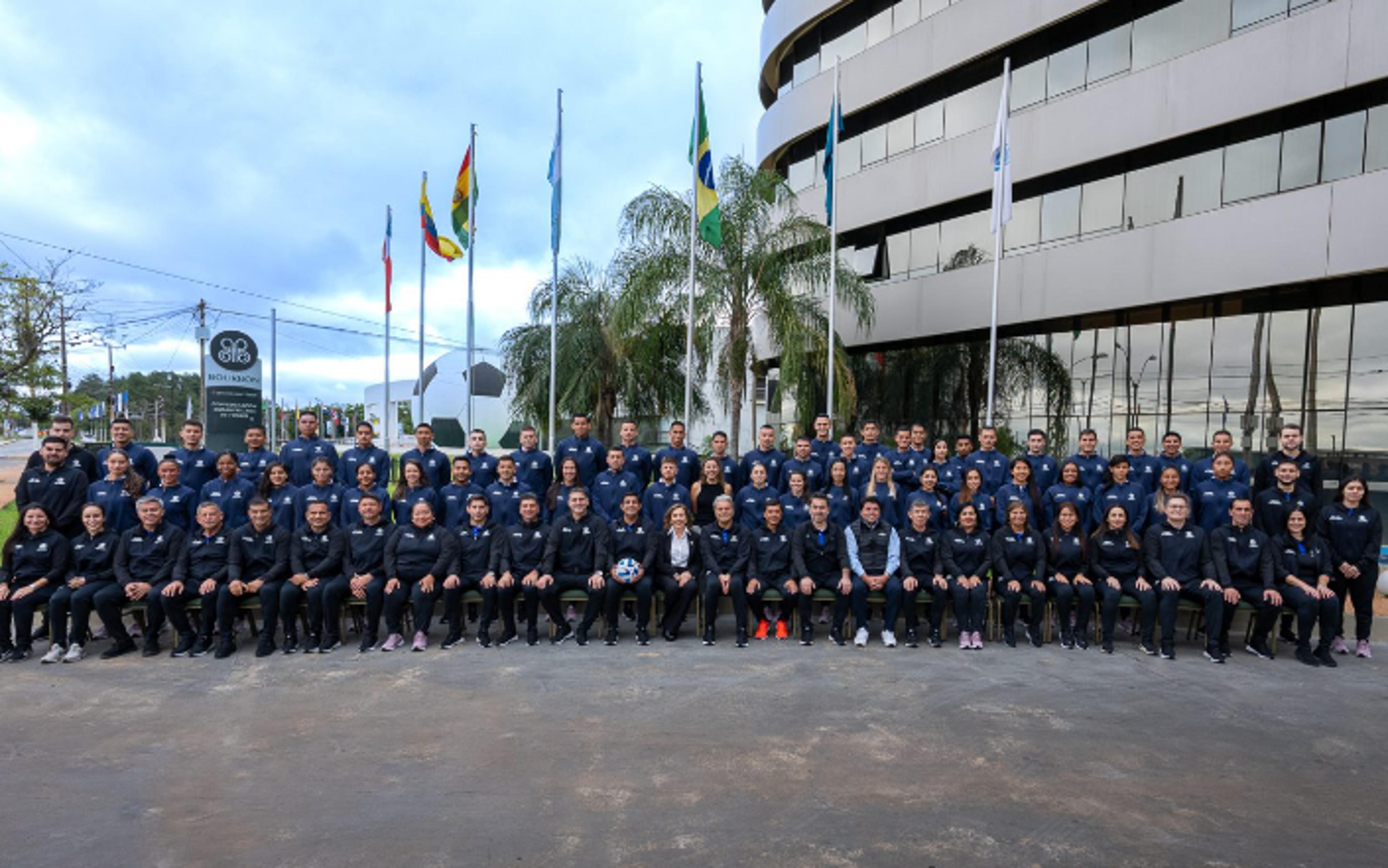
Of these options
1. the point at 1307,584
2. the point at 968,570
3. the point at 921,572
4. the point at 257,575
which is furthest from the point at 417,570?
the point at 1307,584

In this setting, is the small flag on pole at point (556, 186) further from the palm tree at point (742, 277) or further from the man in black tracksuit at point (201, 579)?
the man in black tracksuit at point (201, 579)

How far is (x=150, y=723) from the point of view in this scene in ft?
16.0

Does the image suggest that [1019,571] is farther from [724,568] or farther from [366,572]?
[366,572]

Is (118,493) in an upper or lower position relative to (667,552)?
upper

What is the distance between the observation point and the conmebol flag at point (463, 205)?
47.3ft

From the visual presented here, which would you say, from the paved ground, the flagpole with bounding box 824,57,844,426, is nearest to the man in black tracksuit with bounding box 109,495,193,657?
the paved ground

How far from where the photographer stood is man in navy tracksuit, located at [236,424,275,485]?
8.34 metres

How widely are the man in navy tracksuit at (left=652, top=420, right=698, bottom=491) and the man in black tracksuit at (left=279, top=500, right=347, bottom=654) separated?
3.40 meters

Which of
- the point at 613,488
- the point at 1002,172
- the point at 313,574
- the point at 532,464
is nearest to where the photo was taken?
the point at 313,574

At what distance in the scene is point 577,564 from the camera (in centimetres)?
737

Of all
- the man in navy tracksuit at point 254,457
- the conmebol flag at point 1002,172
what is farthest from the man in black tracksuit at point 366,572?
the conmebol flag at point 1002,172

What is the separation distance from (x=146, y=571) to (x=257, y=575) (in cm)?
88

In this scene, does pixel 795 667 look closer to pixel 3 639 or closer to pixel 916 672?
pixel 916 672

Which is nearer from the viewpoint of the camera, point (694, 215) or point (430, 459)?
point (430, 459)
